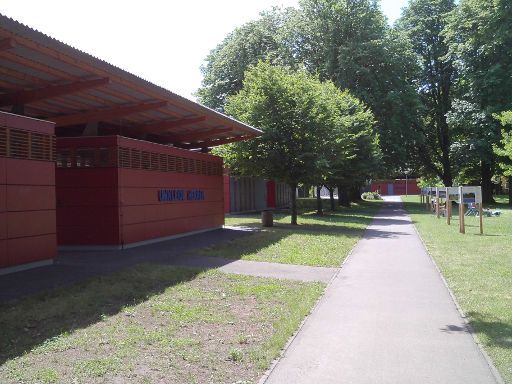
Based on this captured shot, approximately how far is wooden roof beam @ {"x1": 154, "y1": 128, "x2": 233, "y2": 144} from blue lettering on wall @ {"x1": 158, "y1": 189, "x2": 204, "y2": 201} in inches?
78.2

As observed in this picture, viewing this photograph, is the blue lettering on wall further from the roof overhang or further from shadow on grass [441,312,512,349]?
shadow on grass [441,312,512,349]

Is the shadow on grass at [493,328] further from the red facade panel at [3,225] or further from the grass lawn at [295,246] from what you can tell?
the red facade panel at [3,225]

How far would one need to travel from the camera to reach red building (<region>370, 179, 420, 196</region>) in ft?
320

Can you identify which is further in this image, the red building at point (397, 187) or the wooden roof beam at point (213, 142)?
the red building at point (397, 187)

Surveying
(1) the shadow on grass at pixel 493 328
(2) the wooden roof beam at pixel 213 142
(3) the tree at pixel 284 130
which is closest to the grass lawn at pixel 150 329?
(1) the shadow on grass at pixel 493 328

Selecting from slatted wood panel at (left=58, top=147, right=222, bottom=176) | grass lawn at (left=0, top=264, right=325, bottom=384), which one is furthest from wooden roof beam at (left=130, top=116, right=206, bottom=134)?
grass lawn at (left=0, top=264, right=325, bottom=384)

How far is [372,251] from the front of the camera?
14039mm

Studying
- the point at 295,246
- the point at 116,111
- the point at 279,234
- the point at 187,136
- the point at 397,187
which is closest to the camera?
the point at 116,111

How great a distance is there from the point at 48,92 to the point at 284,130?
473 inches

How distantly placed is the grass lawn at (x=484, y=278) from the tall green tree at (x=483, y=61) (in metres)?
20.8

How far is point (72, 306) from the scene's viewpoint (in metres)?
6.91

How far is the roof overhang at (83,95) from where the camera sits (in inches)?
331

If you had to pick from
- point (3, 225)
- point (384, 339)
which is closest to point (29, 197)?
point (3, 225)

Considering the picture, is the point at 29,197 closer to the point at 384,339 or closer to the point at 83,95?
the point at 83,95
